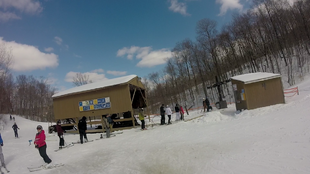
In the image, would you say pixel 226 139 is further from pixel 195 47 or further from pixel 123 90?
pixel 195 47

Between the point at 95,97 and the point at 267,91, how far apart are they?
1444cm

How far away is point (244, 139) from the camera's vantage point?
7.45 metres

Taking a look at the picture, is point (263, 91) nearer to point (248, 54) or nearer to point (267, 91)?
point (267, 91)

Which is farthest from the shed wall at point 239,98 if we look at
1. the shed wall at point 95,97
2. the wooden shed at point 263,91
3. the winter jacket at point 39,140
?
the winter jacket at point 39,140

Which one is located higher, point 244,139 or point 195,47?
point 195,47

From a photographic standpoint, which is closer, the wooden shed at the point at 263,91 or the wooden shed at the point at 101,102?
the wooden shed at the point at 263,91

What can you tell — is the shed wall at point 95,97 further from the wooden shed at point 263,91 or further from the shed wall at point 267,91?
the shed wall at point 267,91

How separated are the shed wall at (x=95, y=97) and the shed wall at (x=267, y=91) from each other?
A: 32.7 feet

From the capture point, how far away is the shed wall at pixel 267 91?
1405 centimetres

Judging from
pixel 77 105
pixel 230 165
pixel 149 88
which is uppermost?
pixel 149 88

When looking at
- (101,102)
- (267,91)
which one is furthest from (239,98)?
(101,102)

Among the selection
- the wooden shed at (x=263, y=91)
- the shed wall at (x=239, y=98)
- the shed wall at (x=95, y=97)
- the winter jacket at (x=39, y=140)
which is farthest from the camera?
the shed wall at (x=95, y=97)

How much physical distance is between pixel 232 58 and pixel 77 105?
3334cm

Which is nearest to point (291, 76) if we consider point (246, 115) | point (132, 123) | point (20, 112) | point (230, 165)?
point (246, 115)
